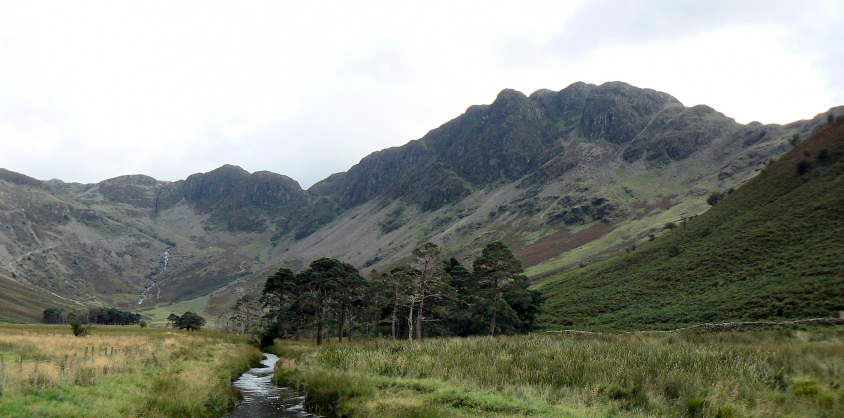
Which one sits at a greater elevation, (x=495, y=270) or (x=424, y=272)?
(x=424, y=272)

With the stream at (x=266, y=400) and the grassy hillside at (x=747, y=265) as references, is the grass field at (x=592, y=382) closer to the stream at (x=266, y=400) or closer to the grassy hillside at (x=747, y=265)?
the stream at (x=266, y=400)

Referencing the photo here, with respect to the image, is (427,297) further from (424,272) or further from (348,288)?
(348,288)

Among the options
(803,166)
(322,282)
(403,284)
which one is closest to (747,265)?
(803,166)

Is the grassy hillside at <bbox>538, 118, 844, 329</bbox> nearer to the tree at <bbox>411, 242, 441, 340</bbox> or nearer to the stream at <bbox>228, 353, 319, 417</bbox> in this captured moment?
the tree at <bbox>411, 242, 441, 340</bbox>

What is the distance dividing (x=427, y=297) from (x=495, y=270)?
362 inches

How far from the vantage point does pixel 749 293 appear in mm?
48656

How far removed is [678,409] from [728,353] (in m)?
7.12

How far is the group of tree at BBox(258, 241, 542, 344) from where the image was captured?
49594mm

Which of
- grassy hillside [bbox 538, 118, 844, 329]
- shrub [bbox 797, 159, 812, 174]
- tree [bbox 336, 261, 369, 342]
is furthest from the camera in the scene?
shrub [bbox 797, 159, 812, 174]

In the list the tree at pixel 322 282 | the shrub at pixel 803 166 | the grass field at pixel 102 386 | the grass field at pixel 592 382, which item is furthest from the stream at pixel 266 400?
the shrub at pixel 803 166

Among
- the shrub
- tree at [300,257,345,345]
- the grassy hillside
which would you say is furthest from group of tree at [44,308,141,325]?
the shrub

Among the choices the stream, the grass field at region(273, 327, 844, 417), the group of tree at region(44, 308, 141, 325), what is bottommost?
the group of tree at region(44, 308, 141, 325)

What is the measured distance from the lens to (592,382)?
15922 millimetres

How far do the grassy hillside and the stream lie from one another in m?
44.2
